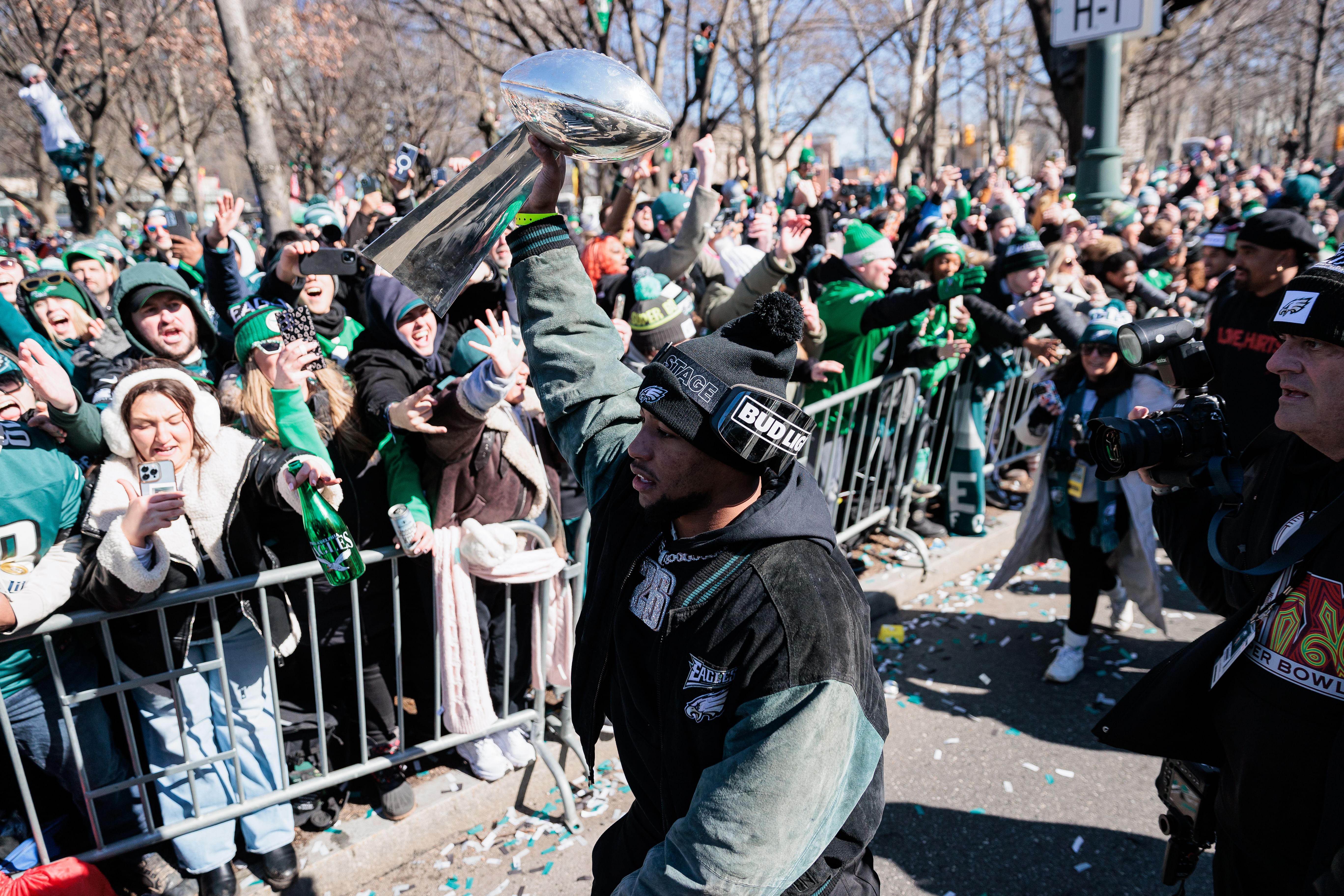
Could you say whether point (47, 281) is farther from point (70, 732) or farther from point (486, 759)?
point (486, 759)

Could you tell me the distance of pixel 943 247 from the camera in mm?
5582

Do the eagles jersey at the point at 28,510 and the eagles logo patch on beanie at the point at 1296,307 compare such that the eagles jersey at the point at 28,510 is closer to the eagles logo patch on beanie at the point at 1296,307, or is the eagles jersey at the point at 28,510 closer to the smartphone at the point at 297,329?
the smartphone at the point at 297,329

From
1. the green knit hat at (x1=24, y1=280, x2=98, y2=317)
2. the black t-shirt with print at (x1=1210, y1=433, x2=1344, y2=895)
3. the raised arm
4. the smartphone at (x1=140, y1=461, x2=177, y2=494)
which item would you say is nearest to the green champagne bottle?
the smartphone at (x1=140, y1=461, x2=177, y2=494)

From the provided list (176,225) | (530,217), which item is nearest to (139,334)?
(530,217)

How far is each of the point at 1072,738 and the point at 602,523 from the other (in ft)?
9.81

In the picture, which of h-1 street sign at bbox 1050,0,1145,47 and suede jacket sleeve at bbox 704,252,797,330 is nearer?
suede jacket sleeve at bbox 704,252,797,330

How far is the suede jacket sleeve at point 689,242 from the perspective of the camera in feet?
16.9

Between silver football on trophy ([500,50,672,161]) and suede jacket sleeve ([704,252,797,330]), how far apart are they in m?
3.10

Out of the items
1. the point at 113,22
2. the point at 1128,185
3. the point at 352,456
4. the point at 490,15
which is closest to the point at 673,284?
the point at 352,456

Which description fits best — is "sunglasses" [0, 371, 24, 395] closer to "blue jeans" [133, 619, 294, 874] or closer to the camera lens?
"blue jeans" [133, 619, 294, 874]

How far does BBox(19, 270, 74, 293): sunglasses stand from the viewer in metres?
4.55

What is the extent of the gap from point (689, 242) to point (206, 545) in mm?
3386

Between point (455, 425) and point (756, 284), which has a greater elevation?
point (756, 284)

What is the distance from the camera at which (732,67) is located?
20.4 metres
